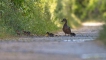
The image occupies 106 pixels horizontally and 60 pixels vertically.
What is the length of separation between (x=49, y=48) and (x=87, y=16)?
67030 millimetres

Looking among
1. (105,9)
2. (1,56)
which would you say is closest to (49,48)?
(1,56)

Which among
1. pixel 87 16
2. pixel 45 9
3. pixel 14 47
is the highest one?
pixel 14 47

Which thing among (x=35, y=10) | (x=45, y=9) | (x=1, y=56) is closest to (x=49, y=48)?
(x=1, y=56)

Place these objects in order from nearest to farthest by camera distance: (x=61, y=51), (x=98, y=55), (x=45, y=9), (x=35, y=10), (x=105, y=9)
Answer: (x=98, y=55)
(x=61, y=51)
(x=35, y=10)
(x=45, y=9)
(x=105, y=9)

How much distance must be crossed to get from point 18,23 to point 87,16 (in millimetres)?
56121

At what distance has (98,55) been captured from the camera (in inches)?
462

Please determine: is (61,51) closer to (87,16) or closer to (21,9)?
(21,9)

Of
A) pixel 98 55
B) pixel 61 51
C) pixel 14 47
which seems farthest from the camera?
pixel 14 47

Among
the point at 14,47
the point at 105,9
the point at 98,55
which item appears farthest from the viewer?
the point at 105,9

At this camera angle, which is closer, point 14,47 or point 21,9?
point 14,47

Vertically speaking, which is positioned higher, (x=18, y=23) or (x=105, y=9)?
(x=18, y=23)

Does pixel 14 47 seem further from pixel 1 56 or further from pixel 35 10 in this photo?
pixel 35 10

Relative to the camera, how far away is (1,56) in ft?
40.0

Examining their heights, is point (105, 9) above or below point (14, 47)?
below
